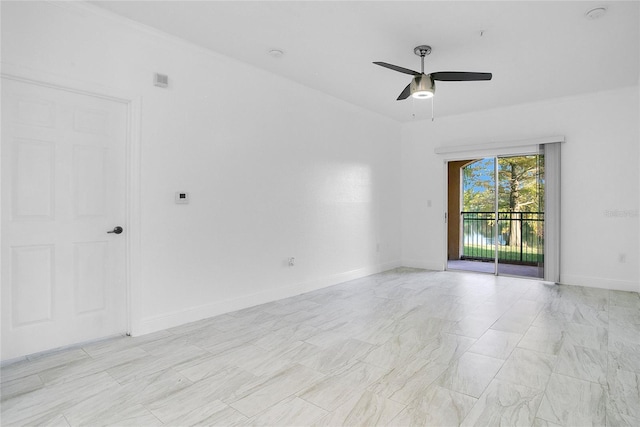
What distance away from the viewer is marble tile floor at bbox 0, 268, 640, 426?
1944 mm

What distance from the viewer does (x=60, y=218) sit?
2750mm

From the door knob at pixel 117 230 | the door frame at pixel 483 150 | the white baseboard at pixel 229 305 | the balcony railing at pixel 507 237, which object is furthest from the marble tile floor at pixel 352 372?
the door frame at pixel 483 150

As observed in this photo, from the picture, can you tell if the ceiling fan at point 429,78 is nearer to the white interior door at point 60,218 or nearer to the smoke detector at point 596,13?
the smoke detector at point 596,13

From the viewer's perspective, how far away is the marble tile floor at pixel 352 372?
1944mm

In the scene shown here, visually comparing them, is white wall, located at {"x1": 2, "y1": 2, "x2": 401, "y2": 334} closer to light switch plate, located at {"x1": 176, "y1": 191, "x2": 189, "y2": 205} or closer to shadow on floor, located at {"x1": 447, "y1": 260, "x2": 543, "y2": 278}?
light switch plate, located at {"x1": 176, "y1": 191, "x2": 189, "y2": 205}

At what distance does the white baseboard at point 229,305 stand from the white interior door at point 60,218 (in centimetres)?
23

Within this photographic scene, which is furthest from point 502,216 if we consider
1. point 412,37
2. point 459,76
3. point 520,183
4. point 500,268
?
point 412,37

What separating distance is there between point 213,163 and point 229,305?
5.02ft

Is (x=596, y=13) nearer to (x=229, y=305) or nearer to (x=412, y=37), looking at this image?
(x=412, y=37)

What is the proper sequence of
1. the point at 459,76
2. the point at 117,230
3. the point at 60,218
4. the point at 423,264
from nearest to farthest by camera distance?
the point at 60,218 < the point at 117,230 < the point at 459,76 < the point at 423,264

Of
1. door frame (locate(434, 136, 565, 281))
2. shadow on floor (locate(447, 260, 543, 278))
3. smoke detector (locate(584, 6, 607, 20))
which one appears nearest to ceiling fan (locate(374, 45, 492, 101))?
smoke detector (locate(584, 6, 607, 20))

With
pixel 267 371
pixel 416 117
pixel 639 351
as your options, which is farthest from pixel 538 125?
pixel 267 371

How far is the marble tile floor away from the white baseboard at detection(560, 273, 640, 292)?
133 cm

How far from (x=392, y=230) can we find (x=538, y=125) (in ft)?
9.40
